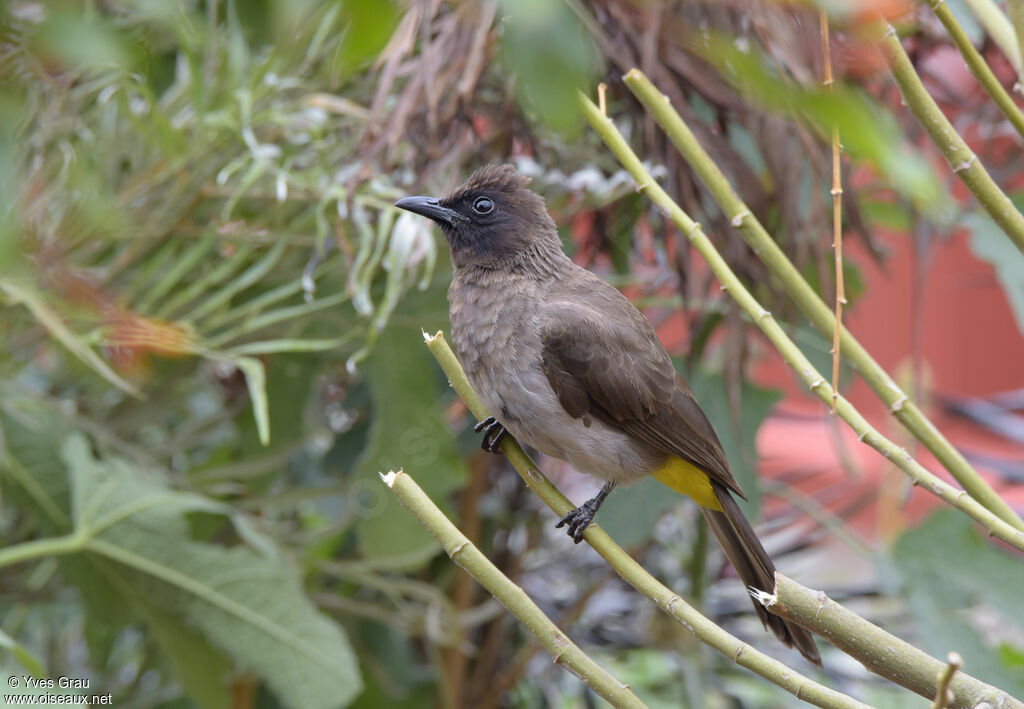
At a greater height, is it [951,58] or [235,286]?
[951,58]

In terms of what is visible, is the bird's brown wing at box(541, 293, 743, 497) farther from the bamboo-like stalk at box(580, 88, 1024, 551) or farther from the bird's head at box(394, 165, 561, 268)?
the bamboo-like stalk at box(580, 88, 1024, 551)

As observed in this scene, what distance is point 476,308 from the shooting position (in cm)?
159

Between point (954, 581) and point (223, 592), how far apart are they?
4.12ft

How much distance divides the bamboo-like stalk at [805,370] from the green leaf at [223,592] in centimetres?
Result: 99

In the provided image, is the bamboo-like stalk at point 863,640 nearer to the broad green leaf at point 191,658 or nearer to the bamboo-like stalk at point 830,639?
the bamboo-like stalk at point 830,639

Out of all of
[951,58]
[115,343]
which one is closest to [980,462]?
[951,58]

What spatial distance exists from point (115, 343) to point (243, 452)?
27.7 inches

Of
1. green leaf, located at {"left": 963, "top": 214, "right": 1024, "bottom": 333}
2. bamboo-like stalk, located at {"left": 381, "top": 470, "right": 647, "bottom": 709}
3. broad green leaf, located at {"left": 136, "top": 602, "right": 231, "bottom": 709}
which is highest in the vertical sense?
green leaf, located at {"left": 963, "top": 214, "right": 1024, "bottom": 333}

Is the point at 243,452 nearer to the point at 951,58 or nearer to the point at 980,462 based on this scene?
the point at 980,462

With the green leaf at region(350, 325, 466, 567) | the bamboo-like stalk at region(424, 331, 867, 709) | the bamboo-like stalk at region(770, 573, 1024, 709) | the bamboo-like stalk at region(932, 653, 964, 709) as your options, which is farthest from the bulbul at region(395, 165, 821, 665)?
the bamboo-like stalk at region(932, 653, 964, 709)

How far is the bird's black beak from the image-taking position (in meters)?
1.53

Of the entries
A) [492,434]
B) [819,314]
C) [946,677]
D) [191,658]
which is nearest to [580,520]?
[492,434]

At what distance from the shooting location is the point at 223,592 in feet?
5.78

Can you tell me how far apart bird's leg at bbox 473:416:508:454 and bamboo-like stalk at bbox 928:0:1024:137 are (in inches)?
30.4
